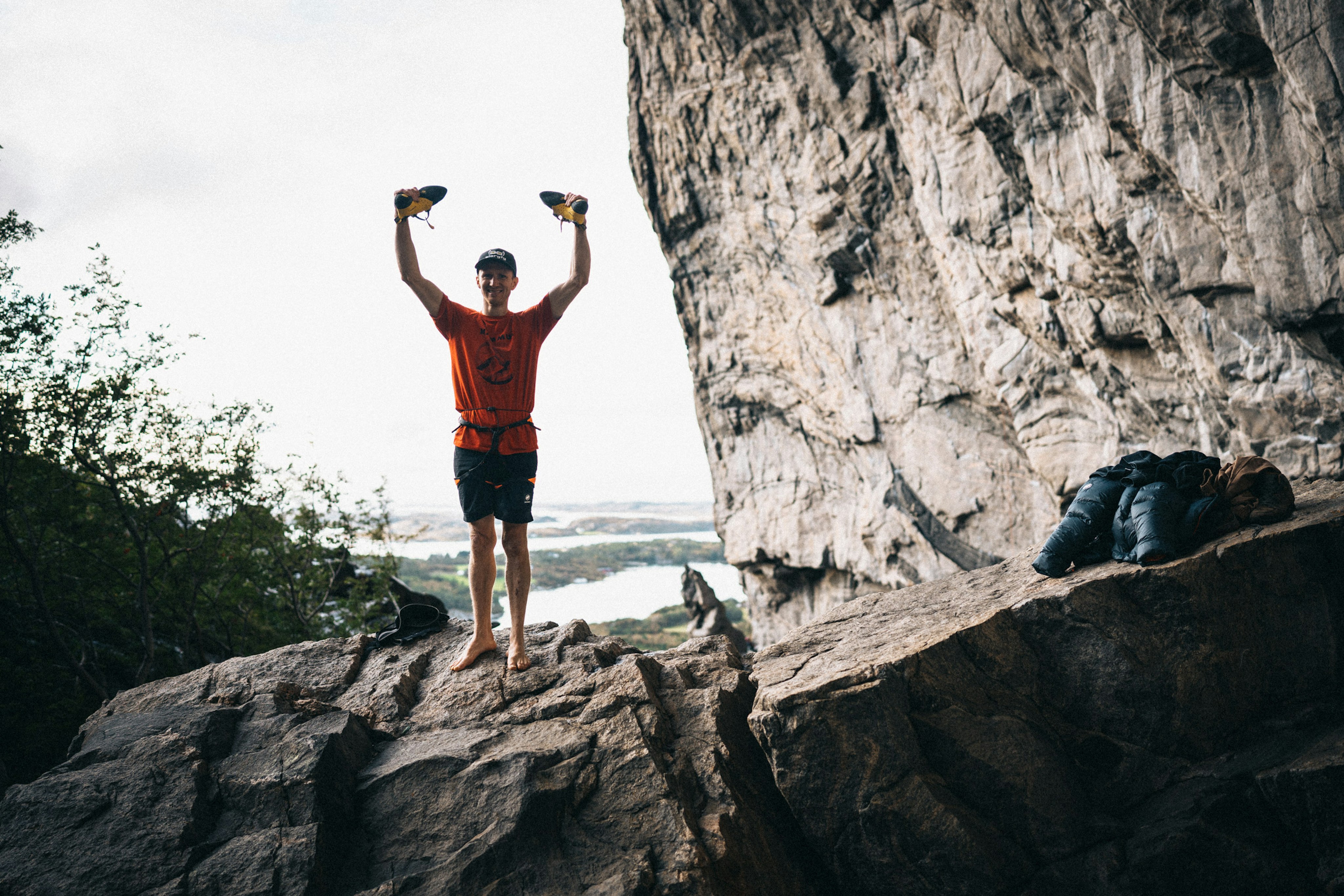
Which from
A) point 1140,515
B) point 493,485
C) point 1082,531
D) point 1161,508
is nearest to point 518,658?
point 493,485

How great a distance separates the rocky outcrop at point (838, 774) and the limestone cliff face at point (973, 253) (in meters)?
3.68

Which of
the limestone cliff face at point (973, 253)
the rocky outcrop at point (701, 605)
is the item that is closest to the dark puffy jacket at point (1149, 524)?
the limestone cliff face at point (973, 253)

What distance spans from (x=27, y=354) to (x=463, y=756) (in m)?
11.2

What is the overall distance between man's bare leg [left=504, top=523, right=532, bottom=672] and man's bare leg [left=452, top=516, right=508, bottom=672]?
0.10m

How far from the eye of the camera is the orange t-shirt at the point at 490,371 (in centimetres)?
564

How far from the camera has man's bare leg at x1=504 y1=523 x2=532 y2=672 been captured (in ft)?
18.3

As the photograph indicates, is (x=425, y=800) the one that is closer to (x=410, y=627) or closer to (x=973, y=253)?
(x=410, y=627)

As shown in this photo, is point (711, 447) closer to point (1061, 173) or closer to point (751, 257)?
point (751, 257)

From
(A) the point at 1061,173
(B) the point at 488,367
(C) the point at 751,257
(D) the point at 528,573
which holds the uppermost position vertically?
(C) the point at 751,257

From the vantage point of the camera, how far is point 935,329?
1675 cm

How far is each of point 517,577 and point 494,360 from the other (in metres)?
1.74

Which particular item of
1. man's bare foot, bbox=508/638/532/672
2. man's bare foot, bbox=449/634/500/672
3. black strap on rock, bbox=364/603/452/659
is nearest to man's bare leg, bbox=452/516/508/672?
man's bare foot, bbox=449/634/500/672

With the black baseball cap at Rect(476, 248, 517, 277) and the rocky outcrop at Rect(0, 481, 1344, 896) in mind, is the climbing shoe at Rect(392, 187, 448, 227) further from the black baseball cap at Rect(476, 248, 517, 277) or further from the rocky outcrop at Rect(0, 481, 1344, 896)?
the rocky outcrop at Rect(0, 481, 1344, 896)

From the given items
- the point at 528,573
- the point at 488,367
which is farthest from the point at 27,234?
the point at 528,573
